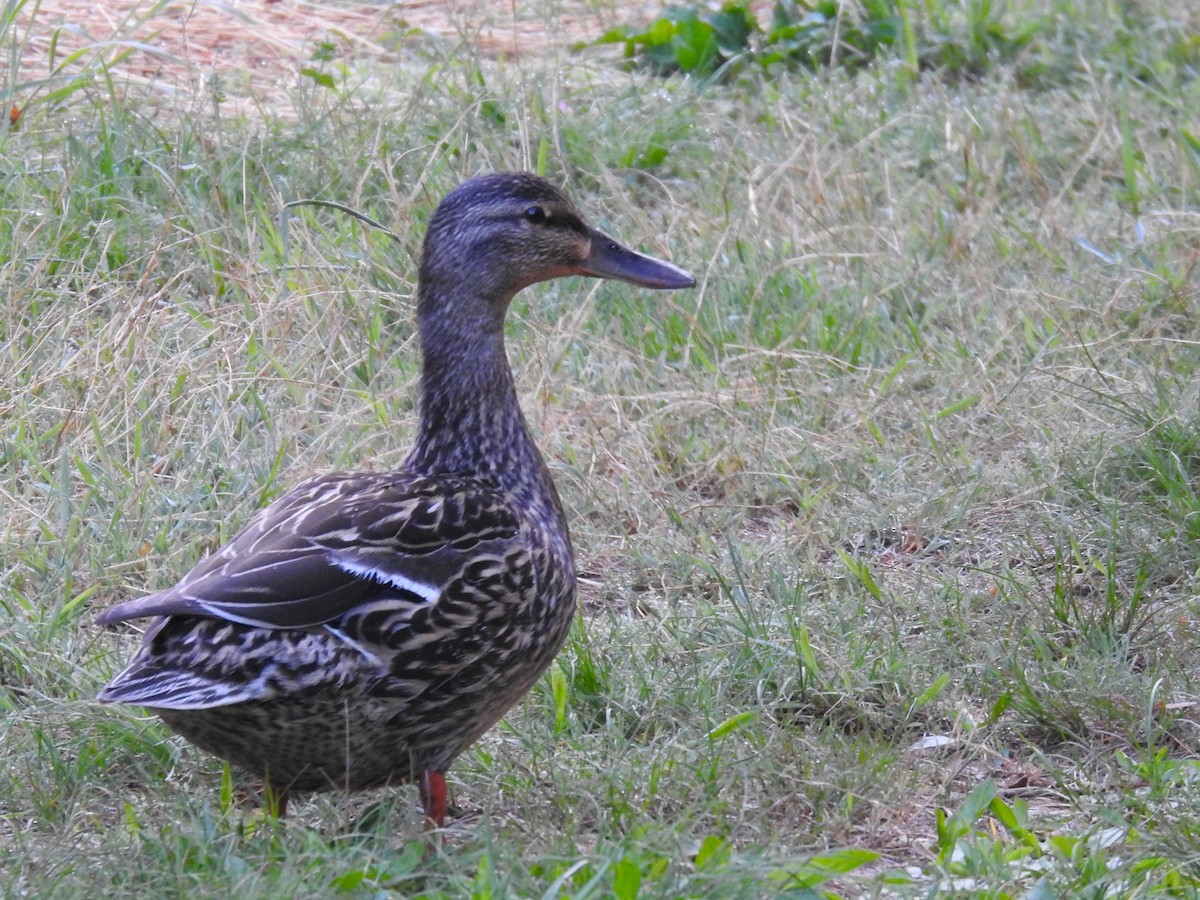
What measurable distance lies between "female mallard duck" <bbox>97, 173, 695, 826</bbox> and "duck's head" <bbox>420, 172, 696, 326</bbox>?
0.32 ft

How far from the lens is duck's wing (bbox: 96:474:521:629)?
125 inches

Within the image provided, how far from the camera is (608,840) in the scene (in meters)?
3.19

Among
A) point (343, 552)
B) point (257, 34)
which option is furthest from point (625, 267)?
point (257, 34)

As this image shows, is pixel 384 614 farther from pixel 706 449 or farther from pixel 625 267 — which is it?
→ pixel 706 449

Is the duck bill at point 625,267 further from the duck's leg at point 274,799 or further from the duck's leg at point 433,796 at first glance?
the duck's leg at point 274,799

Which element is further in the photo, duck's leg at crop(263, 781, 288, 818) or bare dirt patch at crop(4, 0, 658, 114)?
bare dirt patch at crop(4, 0, 658, 114)

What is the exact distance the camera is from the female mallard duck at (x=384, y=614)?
316cm

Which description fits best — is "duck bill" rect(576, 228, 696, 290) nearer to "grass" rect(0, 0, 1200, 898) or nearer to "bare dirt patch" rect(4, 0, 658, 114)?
"grass" rect(0, 0, 1200, 898)

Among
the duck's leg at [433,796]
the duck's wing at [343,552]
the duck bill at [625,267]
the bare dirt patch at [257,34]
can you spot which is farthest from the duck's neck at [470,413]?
the bare dirt patch at [257,34]

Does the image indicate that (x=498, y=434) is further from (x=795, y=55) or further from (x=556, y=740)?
(x=795, y=55)

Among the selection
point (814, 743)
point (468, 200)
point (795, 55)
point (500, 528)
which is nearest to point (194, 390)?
point (468, 200)

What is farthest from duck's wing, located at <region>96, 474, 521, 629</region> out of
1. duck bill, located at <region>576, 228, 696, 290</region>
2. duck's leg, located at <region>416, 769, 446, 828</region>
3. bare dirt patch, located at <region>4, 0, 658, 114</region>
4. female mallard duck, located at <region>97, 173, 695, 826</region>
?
bare dirt patch, located at <region>4, 0, 658, 114</region>

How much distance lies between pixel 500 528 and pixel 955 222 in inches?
140

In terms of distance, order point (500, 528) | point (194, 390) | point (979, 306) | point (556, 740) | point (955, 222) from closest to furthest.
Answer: point (500, 528)
point (556, 740)
point (194, 390)
point (979, 306)
point (955, 222)
